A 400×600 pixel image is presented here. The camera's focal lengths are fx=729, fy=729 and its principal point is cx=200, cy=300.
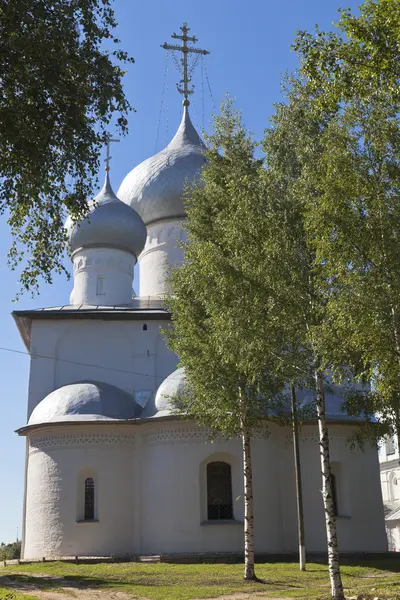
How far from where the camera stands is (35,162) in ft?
32.0

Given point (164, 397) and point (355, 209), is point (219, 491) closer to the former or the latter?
point (164, 397)

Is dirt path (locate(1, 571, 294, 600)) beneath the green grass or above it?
beneath

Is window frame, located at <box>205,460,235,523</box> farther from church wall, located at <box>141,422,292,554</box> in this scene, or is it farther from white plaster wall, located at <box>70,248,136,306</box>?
white plaster wall, located at <box>70,248,136,306</box>

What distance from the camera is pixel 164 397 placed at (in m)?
20.0

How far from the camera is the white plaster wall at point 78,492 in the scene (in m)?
19.6

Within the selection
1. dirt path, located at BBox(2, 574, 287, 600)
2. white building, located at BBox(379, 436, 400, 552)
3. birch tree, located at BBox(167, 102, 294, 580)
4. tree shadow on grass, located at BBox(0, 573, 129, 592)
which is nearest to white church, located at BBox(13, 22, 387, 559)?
birch tree, located at BBox(167, 102, 294, 580)

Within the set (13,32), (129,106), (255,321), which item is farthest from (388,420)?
(13,32)

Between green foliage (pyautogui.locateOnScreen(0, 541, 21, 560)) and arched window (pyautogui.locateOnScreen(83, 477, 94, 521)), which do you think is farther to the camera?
green foliage (pyautogui.locateOnScreen(0, 541, 21, 560))

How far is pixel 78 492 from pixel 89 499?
421 mm

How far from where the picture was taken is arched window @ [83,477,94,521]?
20.2 m

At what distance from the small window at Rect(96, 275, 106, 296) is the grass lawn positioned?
1041cm

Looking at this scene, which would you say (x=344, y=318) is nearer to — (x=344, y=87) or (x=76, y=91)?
(x=344, y=87)

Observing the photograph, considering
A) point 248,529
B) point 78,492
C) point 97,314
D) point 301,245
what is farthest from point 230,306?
point 97,314

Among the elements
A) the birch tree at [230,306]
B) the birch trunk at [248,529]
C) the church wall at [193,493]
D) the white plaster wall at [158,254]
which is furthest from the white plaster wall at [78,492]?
the white plaster wall at [158,254]
